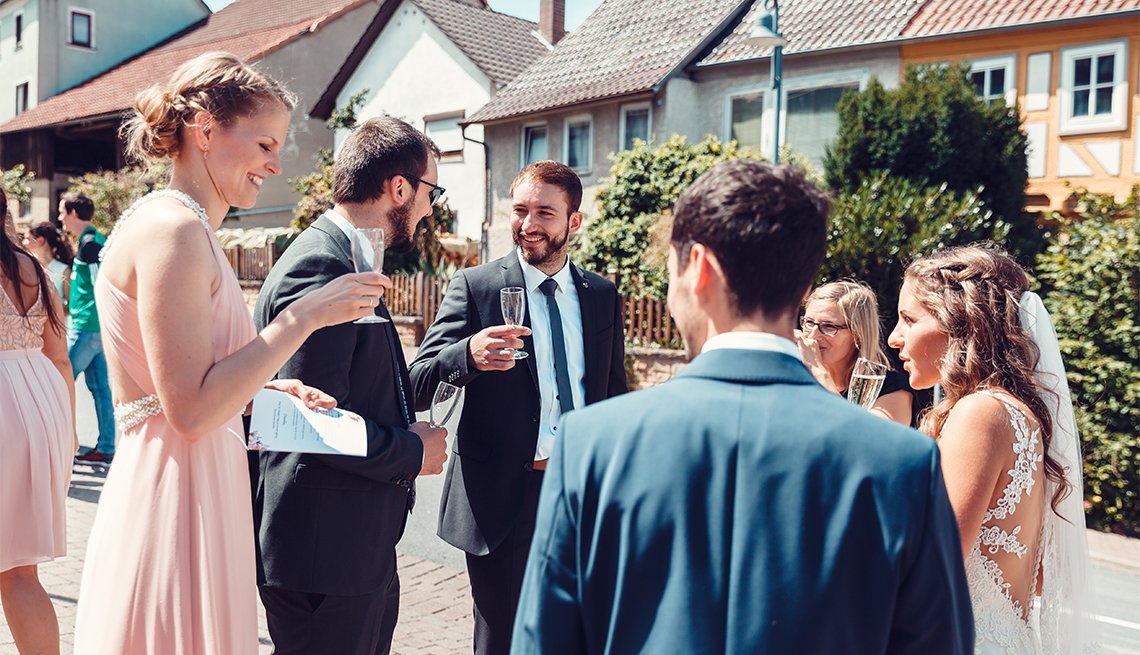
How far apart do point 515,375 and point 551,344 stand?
22 centimetres

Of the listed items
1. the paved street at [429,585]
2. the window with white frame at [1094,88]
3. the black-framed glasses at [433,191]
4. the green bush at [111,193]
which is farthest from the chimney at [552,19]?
the black-framed glasses at [433,191]

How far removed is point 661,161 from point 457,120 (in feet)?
34.0

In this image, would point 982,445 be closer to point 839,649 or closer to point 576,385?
point 839,649

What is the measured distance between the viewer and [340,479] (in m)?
2.83

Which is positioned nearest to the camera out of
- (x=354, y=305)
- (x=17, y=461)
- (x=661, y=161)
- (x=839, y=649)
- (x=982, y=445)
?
(x=839, y=649)

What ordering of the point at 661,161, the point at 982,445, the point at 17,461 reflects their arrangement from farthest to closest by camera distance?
the point at 661,161 → the point at 17,461 → the point at 982,445

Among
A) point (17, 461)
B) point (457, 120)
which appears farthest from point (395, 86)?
point (17, 461)

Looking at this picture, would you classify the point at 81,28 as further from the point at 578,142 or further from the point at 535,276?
the point at 535,276

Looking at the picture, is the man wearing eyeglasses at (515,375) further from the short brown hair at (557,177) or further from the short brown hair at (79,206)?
the short brown hair at (79,206)

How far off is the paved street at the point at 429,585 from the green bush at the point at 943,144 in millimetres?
7381

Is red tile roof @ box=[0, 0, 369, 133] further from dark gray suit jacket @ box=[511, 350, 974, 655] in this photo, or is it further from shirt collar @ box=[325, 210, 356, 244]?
dark gray suit jacket @ box=[511, 350, 974, 655]

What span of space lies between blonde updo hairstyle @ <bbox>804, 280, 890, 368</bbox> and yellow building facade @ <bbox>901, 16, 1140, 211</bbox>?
563 inches

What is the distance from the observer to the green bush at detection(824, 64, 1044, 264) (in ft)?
48.6

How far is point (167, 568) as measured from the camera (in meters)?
2.38
